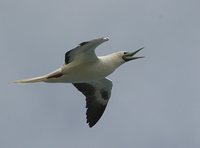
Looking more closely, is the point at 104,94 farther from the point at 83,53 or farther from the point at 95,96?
the point at 83,53

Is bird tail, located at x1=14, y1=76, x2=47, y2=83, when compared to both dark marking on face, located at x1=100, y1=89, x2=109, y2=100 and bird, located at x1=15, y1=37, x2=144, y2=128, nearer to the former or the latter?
bird, located at x1=15, y1=37, x2=144, y2=128

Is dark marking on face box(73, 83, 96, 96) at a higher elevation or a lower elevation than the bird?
lower

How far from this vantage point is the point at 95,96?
80.9ft

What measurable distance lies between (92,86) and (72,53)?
2855 millimetres

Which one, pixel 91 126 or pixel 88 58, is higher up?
pixel 88 58

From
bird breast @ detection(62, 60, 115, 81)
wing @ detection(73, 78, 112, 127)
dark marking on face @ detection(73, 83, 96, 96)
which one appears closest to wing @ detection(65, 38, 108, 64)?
bird breast @ detection(62, 60, 115, 81)

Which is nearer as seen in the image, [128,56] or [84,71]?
[84,71]

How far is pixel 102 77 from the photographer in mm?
22531

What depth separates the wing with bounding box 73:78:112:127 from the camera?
24250mm

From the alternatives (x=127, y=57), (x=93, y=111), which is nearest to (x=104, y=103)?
(x=93, y=111)

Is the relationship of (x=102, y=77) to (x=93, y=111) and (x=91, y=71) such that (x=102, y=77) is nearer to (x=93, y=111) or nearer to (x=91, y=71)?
(x=91, y=71)

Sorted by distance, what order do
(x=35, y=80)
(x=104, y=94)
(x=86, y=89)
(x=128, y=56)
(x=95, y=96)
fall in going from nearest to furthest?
(x=35, y=80), (x=128, y=56), (x=104, y=94), (x=95, y=96), (x=86, y=89)

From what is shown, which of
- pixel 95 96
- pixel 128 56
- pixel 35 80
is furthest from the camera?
pixel 95 96

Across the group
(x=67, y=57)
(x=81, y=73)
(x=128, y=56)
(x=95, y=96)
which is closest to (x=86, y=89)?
(x=95, y=96)
